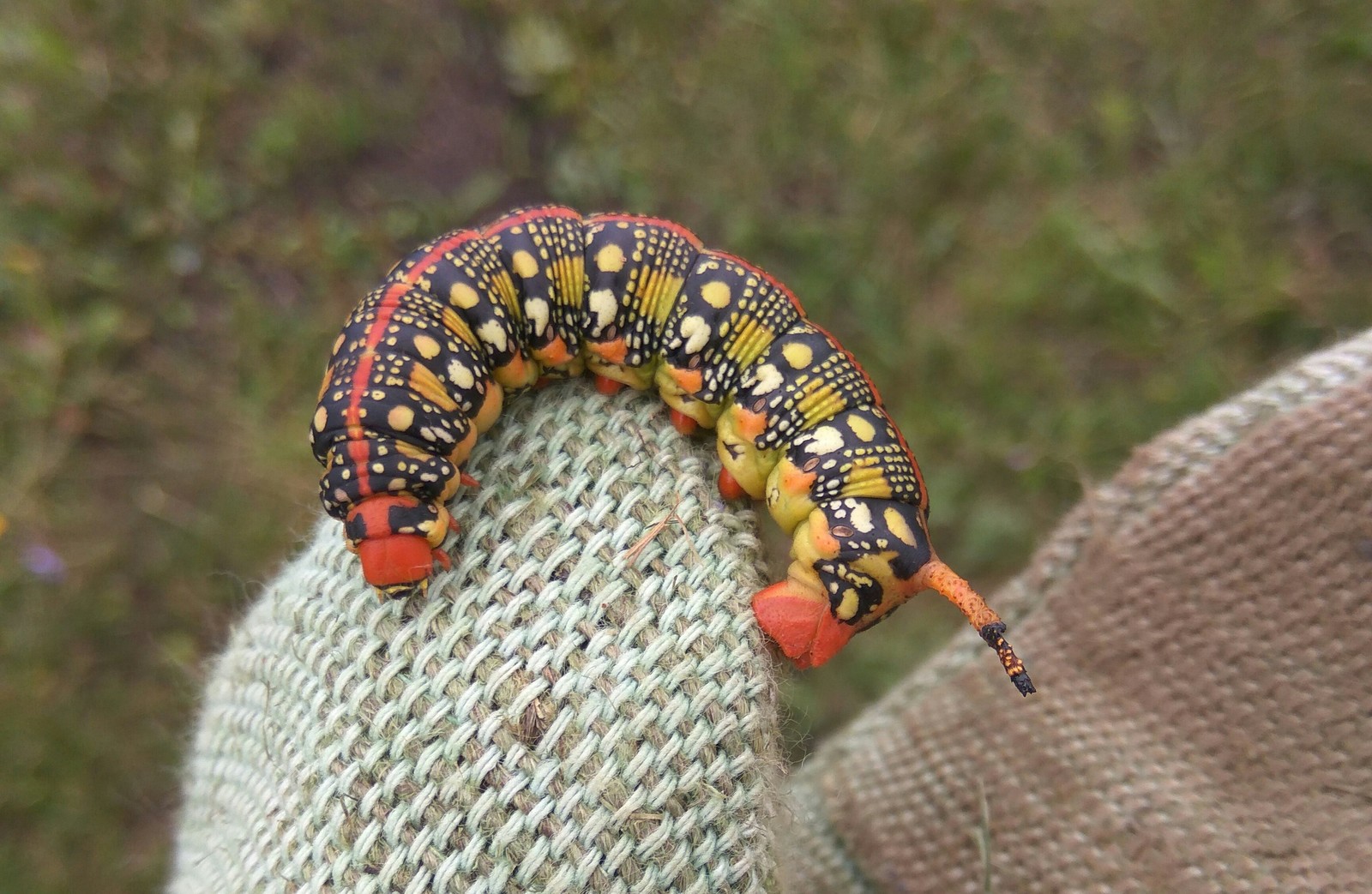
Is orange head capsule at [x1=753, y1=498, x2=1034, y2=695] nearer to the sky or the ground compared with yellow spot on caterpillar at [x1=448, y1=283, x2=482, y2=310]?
nearer to the ground

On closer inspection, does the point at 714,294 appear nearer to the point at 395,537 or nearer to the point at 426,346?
the point at 426,346

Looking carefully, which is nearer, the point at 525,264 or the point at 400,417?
the point at 400,417

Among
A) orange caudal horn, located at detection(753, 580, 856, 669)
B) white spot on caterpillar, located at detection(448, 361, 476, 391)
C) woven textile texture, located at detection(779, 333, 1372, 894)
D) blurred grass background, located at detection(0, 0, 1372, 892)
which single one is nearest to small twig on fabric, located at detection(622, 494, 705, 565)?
orange caudal horn, located at detection(753, 580, 856, 669)

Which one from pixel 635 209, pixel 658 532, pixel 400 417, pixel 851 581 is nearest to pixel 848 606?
pixel 851 581

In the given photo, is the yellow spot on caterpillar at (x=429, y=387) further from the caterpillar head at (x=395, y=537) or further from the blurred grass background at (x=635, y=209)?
the blurred grass background at (x=635, y=209)

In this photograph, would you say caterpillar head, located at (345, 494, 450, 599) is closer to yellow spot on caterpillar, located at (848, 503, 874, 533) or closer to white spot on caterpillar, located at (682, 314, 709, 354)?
white spot on caterpillar, located at (682, 314, 709, 354)

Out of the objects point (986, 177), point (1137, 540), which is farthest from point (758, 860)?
point (986, 177)
